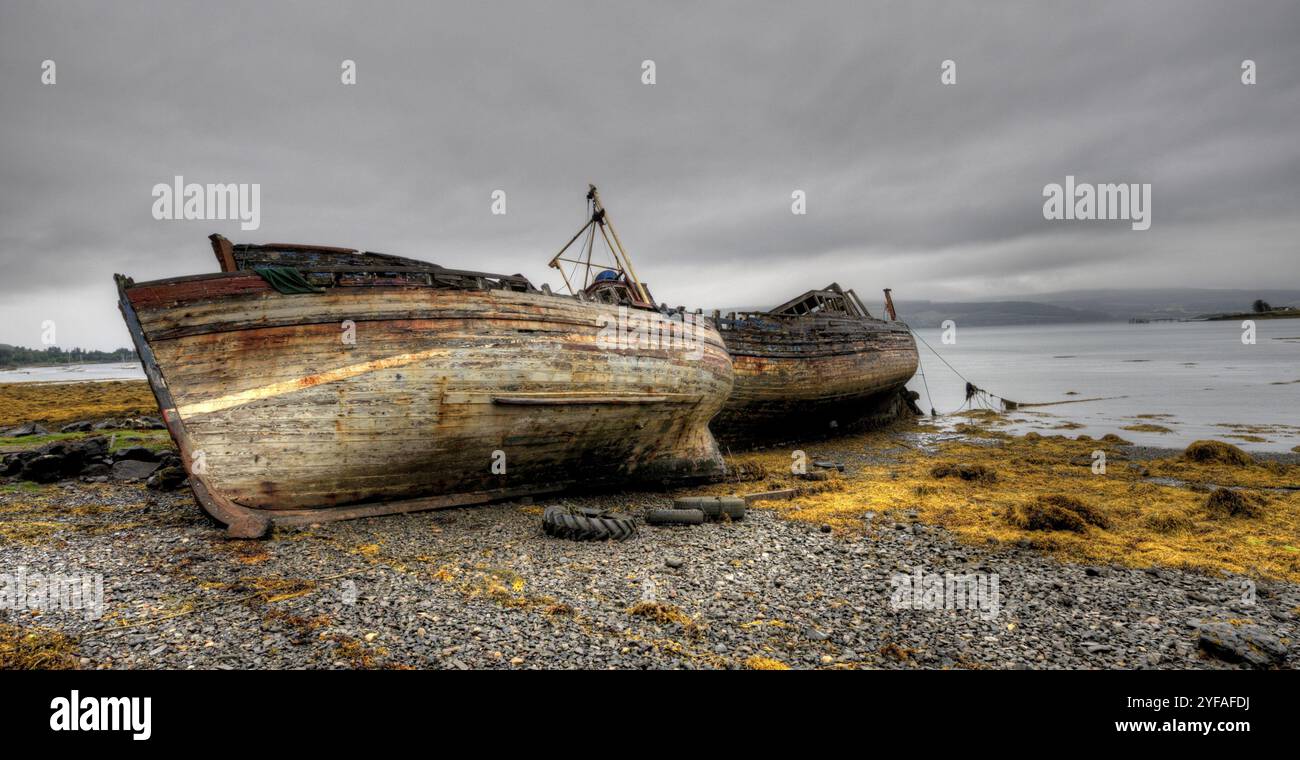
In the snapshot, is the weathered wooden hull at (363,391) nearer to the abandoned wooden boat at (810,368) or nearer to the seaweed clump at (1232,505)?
the abandoned wooden boat at (810,368)

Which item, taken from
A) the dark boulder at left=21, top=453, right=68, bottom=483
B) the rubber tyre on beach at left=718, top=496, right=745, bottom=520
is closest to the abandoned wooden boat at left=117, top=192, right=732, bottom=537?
the rubber tyre on beach at left=718, top=496, right=745, bottom=520

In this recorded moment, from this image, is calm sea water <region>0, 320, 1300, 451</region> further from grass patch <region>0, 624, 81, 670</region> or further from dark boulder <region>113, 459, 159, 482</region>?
dark boulder <region>113, 459, 159, 482</region>

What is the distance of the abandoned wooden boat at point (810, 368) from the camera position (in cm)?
1912

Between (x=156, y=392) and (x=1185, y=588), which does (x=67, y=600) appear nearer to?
(x=156, y=392)

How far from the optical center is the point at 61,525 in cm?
909

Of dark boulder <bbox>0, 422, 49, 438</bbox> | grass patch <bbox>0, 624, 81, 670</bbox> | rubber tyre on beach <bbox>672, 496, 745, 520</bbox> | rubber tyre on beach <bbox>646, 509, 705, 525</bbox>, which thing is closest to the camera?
grass patch <bbox>0, 624, 81, 670</bbox>

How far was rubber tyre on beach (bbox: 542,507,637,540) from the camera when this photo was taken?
9297 mm

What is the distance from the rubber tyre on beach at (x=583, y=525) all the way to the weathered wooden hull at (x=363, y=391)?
1.73 metres

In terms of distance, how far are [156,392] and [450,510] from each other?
15.1ft

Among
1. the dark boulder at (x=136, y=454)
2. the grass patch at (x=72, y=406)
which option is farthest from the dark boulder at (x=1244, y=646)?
the grass patch at (x=72, y=406)

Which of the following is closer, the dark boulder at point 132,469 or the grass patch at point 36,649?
the grass patch at point 36,649

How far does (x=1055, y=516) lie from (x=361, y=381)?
11.8m

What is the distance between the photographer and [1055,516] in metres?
10.1

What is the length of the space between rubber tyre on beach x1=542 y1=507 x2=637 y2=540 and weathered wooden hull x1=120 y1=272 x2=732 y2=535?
1.73 m
